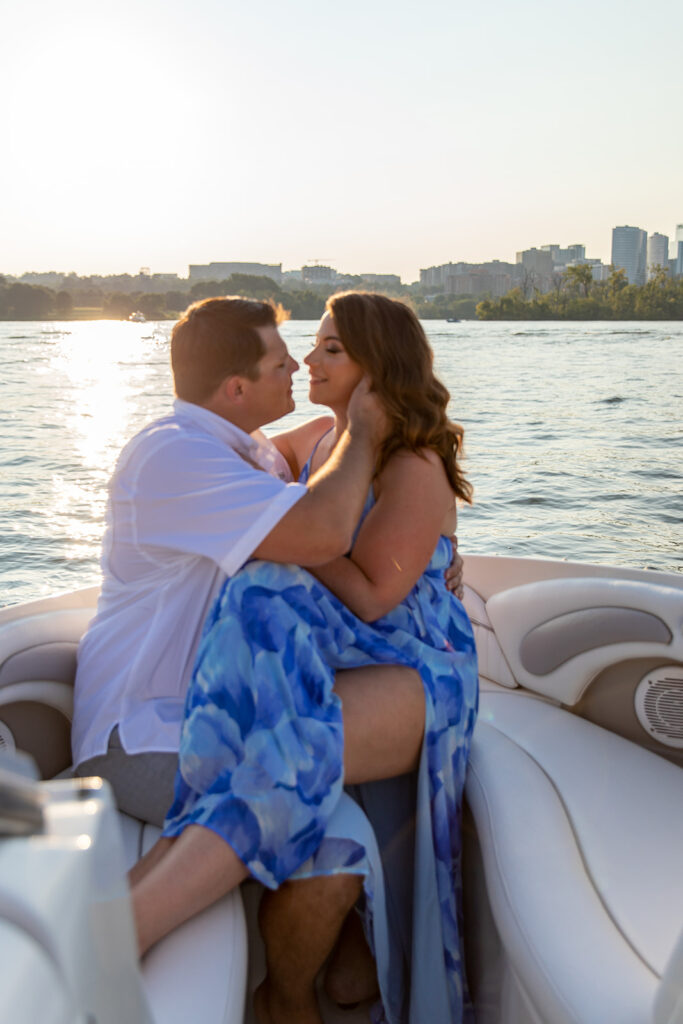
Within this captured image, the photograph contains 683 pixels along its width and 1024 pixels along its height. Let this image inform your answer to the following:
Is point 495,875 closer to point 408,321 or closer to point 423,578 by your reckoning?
point 423,578

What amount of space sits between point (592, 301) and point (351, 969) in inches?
2931

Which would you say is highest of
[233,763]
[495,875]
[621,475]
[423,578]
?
[423,578]

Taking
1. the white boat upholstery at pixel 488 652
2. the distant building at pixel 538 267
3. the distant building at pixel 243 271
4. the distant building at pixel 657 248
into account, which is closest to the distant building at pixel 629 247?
the distant building at pixel 657 248

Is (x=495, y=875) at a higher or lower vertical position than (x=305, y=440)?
lower

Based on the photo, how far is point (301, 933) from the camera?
1511 mm

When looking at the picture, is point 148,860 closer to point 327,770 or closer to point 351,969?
point 327,770

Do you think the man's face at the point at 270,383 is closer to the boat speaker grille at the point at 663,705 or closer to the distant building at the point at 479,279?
the boat speaker grille at the point at 663,705

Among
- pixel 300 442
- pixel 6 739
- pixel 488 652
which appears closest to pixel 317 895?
pixel 6 739

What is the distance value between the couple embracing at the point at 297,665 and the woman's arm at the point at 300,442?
1.50 ft

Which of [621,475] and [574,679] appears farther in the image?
[621,475]

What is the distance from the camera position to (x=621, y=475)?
1047 centimetres

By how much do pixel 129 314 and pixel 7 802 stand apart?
56440mm

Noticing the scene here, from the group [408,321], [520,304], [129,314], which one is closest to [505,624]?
[408,321]

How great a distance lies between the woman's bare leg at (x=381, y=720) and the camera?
1608 mm
